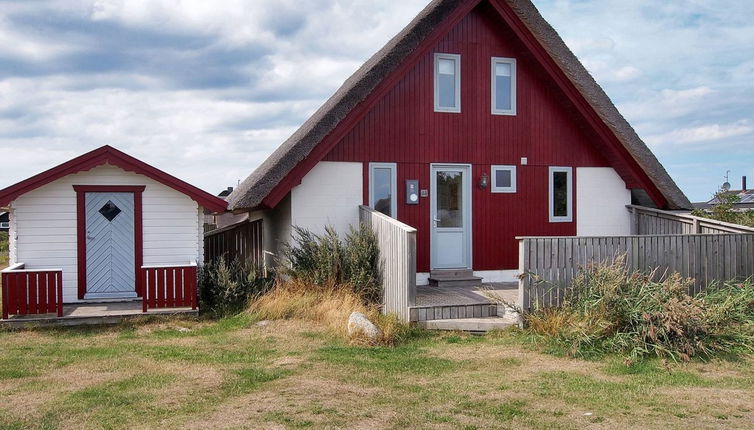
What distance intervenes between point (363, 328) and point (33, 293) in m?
5.87

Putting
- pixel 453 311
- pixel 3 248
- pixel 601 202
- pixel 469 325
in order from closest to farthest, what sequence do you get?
1. pixel 469 325
2. pixel 453 311
3. pixel 601 202
4. pixel 3 248

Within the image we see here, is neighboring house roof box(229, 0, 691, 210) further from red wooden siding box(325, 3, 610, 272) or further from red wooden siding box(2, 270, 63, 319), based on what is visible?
red wooden siding box(2, 270, 63, 319)

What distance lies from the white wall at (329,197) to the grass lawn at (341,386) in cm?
339

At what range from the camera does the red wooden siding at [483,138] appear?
542 inches

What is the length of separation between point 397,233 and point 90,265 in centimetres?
617

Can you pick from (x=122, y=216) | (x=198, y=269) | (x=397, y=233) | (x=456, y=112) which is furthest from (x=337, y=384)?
(x=456, y=112)

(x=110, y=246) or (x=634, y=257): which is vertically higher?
(x=110, y=246)

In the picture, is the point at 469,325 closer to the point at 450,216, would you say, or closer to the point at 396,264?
the point at 396,264

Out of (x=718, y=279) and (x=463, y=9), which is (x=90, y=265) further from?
(x=718, y=279)

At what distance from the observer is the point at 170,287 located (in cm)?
1186

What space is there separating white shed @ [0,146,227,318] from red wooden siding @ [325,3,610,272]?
3283 millimetres

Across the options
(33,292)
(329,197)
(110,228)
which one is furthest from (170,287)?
(329,197)

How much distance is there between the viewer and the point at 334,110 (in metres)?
12.6

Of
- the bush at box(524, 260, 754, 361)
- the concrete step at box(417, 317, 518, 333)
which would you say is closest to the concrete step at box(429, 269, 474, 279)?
the concrete step at box(417, 317, 518, 333)
